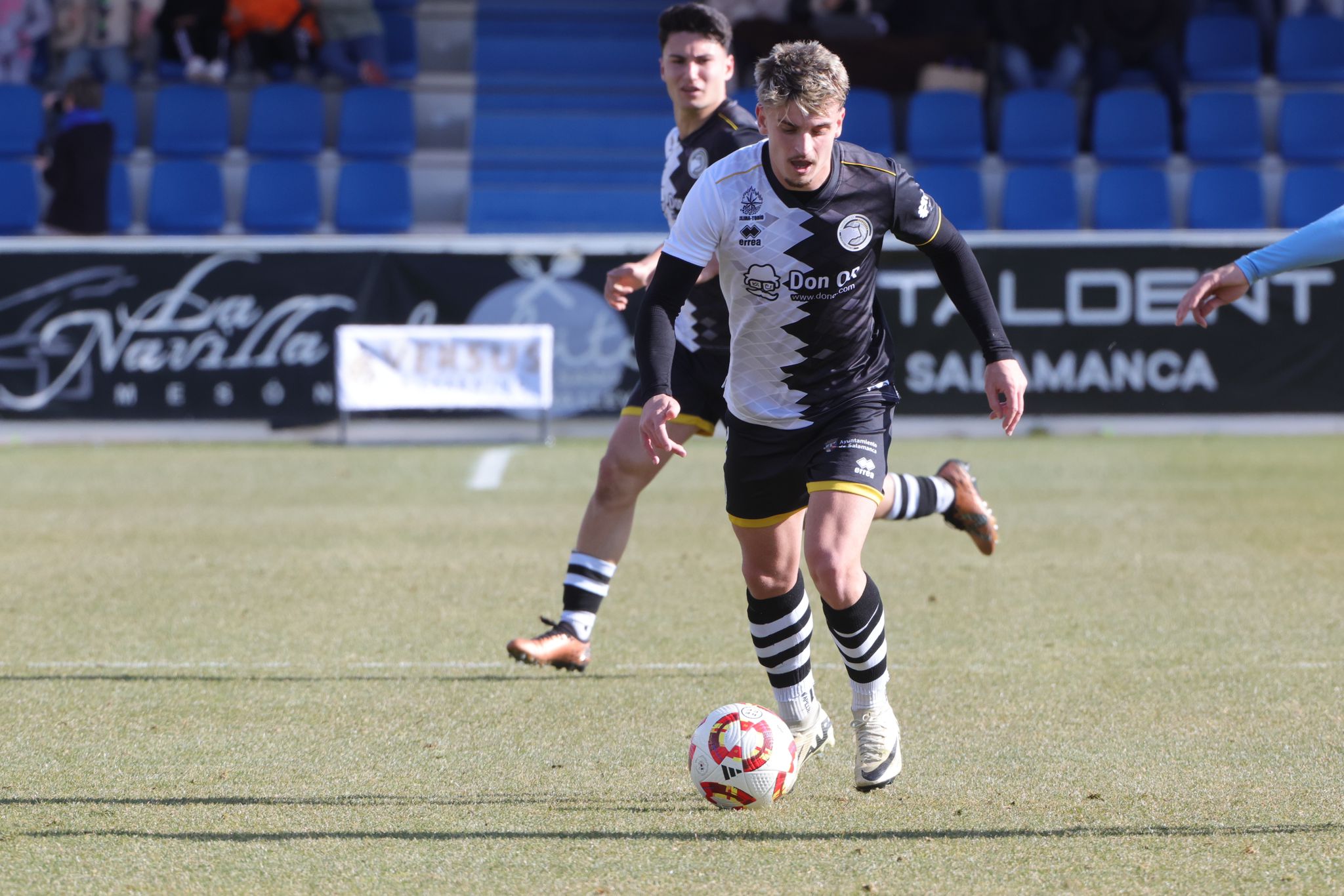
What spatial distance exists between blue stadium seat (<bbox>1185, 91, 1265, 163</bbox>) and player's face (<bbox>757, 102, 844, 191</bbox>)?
52.9ft

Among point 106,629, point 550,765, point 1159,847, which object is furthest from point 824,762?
point 106,629

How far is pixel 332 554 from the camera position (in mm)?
8969

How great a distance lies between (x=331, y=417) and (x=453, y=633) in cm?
818

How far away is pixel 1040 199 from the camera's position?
18.5 metres

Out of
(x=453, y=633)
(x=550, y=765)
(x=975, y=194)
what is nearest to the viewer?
(x=550, y=765)

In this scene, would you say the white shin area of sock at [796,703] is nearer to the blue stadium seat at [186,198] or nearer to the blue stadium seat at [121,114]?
the blue stadium seat at [186,198]

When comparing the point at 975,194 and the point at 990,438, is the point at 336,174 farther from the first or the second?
the point at 990,438

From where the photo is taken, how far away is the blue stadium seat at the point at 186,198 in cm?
1831

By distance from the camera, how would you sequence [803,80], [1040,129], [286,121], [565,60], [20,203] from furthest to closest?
[565,60] → [286,121] → [1040,129] → [20,203] → [803,80]

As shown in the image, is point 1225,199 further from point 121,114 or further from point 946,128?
point 121,114

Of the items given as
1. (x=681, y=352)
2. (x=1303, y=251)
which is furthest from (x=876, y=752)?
(x=681, y=352)

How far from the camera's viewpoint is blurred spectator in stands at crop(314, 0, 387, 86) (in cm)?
1928

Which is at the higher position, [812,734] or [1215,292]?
[1215,292]

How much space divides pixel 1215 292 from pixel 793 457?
1222 millimetres
